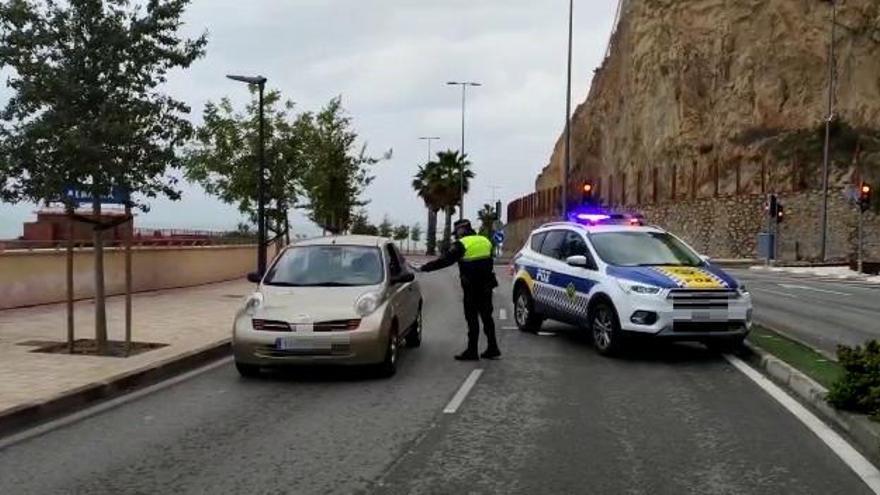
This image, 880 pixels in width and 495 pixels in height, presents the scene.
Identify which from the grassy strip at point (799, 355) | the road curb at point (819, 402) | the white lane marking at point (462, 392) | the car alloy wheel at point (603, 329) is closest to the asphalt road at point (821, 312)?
the grassy strip at point (799, 355)

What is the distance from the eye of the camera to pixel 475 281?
37.6 feet

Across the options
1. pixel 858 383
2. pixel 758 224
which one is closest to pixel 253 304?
pixel 858 383

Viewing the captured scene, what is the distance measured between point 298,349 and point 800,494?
5.33m

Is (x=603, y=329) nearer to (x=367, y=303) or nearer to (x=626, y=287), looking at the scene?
(x=626, y=287)

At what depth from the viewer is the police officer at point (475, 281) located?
11.5 metres

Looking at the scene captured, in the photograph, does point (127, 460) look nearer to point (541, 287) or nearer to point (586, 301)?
point (586, 301)

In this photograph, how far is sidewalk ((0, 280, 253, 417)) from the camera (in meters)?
8.98

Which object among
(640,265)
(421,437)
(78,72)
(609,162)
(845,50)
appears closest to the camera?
(421,437)

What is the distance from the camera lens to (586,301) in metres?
12.3

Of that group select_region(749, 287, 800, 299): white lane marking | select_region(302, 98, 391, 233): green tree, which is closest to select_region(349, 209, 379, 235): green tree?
select_region(302, 98, 391, 233): green tree

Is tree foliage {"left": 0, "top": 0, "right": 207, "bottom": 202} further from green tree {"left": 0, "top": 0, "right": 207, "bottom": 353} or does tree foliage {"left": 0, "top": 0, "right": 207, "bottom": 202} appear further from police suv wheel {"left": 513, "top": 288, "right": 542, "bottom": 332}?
police suv wheel {"left": 513, "top": 288, "right": 542, "bottom": 332}

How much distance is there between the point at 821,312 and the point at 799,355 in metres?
8.60

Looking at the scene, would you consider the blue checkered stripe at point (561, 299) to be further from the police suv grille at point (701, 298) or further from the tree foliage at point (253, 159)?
the tree foliage at point (253, 159)

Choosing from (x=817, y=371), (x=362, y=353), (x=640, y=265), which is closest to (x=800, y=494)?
(x=817, y=371)
